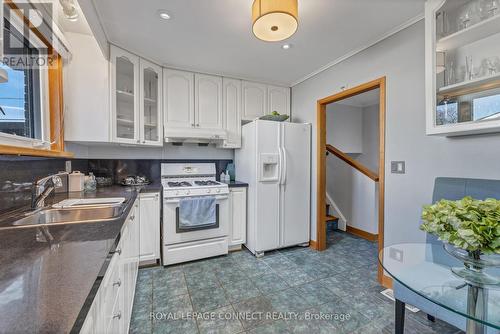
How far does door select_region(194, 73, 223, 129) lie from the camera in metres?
2.98

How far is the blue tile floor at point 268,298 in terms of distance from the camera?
1.64 metres

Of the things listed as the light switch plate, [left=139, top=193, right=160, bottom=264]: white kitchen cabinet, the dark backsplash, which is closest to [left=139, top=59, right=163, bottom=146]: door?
the dark backsplash

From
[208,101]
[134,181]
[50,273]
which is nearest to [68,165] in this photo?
[134,181]

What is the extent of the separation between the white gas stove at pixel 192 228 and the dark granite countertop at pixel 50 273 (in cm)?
141

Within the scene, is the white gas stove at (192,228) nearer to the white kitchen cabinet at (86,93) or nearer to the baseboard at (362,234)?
the white kitchen cabinet at (86,93)

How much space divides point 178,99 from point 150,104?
349 mm

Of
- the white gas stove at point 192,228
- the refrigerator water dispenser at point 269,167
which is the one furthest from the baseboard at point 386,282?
the white gas stove at point 192,228

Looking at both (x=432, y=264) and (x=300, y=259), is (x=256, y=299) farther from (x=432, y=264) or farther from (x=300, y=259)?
(x=432, y=264)

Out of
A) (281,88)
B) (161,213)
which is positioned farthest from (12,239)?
(281,88)

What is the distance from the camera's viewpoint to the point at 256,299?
1953 mm

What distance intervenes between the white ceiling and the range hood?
821 mm

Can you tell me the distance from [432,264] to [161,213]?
95.1 inches

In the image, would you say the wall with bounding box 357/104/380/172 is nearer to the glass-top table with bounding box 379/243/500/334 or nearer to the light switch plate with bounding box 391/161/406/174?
the light switch plate with bounding box 391/161/406/174

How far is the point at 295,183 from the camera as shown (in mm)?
3025
